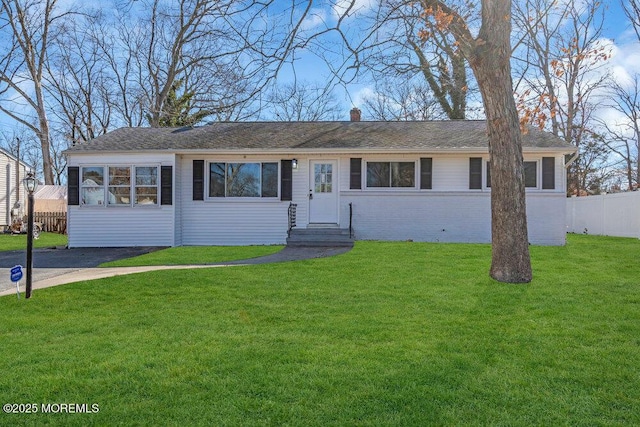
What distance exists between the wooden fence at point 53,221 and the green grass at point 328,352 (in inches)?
722

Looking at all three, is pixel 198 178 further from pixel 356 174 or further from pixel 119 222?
pixel 356 174

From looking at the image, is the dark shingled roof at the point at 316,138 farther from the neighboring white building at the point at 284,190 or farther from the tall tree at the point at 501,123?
the tall tree at the point at 501,123

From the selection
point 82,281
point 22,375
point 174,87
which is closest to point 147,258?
point 82,281

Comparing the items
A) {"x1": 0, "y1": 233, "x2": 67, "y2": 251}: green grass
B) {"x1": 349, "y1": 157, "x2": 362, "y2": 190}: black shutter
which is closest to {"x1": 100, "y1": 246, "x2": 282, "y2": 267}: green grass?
{"x1": 349, "y1": 157, "x2": 362, "y2": 190}: black shutter

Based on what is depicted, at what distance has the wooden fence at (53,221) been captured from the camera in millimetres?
22078

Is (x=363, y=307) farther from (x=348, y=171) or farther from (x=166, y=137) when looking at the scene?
(x=166, y=137)

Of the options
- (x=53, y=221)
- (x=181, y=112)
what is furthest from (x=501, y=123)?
(x=53, y=221)

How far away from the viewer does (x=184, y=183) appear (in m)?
13.5

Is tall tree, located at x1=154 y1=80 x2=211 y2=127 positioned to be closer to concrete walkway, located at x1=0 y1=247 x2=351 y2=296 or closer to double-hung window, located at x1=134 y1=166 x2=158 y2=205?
double-hung window, located at x1=134 y1=166 x2=158 y2=205

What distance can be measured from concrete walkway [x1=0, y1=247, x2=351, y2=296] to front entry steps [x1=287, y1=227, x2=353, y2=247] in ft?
2.73


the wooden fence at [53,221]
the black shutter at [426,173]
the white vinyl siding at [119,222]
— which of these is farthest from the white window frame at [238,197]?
the wooden fence at [53,221]

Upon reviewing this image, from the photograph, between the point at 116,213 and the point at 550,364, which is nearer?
the point at 550,364

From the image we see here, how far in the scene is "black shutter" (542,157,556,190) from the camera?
41.3 ft

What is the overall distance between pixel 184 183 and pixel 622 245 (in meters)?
12.7
